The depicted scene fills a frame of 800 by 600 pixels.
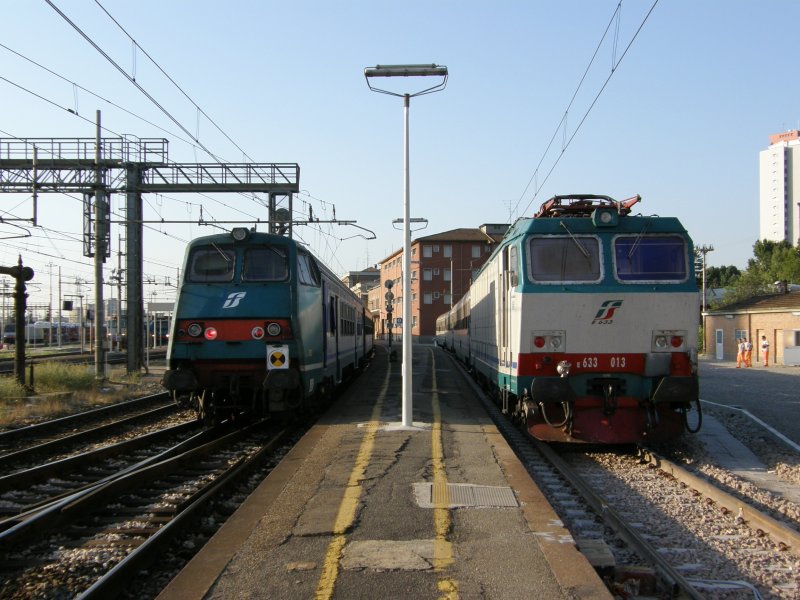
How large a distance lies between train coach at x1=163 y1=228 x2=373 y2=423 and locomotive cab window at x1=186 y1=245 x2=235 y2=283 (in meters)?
0.02

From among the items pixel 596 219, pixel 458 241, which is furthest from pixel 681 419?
pixel 458 241

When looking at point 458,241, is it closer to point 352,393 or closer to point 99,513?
point 352,393

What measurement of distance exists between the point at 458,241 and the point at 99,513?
2913 inches

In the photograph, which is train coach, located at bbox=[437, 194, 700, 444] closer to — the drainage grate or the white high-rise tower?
the drainage grate

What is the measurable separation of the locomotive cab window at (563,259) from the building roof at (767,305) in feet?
89.4

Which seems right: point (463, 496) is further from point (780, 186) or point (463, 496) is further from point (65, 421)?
point (780, 186)

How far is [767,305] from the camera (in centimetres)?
3541

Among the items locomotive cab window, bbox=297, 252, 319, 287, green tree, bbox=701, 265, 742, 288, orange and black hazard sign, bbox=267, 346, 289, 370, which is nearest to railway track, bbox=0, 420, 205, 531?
orange and black hazard sign, bbox=267, 346, 289, 370

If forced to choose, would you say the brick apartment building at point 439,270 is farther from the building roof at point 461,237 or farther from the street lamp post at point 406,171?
the street lamp post at point 406,171

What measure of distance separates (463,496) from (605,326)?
4.16 m

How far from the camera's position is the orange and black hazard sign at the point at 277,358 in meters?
10.9

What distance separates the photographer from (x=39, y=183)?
73.2 ft

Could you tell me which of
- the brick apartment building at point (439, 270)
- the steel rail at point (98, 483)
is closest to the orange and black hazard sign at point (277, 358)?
the steel rail at point (98, 483)

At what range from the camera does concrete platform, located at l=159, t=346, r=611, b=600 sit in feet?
14.3
